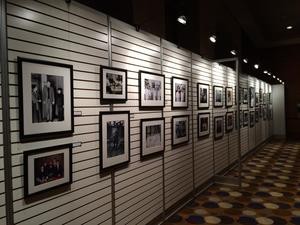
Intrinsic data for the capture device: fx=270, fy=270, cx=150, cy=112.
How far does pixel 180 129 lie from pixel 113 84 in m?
1.92

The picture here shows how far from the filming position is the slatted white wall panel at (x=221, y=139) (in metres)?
6.23

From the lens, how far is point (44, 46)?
7.18 feet

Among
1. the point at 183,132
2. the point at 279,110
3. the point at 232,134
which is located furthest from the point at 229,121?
the point at 279,110

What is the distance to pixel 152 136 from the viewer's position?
3.71 meters

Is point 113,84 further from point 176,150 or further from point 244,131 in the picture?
point 244,131

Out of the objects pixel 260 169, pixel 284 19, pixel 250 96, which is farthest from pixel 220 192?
pixel 284 19

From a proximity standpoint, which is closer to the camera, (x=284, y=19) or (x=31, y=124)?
(x=31, y=124)

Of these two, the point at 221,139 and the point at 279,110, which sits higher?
the point at 279,110

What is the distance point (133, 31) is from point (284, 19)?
337 inches

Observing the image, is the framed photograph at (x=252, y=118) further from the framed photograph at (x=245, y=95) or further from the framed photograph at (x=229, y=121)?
the framed photograph at (x=229, y=121)

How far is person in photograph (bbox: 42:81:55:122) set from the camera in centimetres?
217

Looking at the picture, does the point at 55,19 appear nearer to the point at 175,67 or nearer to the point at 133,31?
the point at 133,31

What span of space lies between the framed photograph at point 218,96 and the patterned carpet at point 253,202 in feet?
6.02

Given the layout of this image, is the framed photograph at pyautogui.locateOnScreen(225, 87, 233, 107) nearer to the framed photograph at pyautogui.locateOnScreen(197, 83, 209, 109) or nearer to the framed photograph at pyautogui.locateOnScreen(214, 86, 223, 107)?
the framed photograph at pyautogui.locateOnScreen(214, 86, 223, 107)
